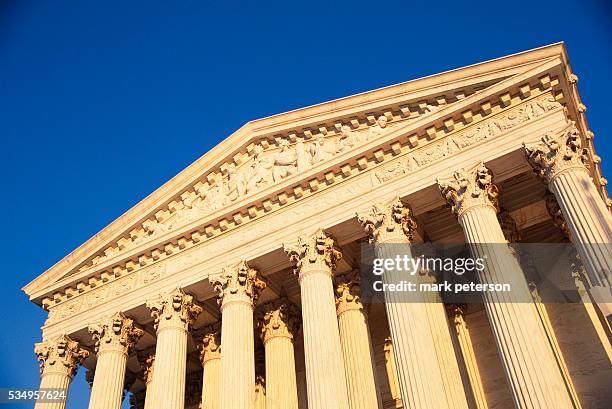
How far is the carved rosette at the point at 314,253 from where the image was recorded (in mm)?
20125

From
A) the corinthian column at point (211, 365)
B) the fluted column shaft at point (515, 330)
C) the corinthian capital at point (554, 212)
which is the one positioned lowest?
the fluted column shaft at point (515, 330)

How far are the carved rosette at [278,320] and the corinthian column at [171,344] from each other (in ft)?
8.64

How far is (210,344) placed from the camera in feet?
81.7

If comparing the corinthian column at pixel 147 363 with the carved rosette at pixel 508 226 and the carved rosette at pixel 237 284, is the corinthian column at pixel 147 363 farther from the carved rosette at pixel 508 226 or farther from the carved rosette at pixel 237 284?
the carved rosette at pixel 508 226

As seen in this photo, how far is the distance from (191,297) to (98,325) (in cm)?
419

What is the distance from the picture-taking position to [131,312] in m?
23.6

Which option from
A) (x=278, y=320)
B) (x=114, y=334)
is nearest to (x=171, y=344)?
(x=114, y=334)

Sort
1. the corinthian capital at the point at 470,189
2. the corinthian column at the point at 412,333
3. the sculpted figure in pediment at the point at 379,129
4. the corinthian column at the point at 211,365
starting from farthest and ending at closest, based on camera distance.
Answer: the corinthian column at the point at 211,365 → the sculpted figure in pediment at the point at 379,129 → the corinthian capital at the point at 470,189 → the corinthian column at the point at 412,333

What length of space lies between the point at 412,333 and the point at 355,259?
5.96m

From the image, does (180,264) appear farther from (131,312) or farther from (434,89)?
(434,89)

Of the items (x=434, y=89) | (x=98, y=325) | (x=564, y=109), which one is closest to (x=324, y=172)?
(x=434, y=89)

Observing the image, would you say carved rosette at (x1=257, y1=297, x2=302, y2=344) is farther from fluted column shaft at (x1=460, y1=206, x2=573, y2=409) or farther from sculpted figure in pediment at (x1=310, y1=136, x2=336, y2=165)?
fluted column shaft at (x1=460, y1=206, x2=573, y2=409)

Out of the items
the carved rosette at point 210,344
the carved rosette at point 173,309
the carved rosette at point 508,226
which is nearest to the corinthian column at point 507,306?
the carved rosette at point 508,226

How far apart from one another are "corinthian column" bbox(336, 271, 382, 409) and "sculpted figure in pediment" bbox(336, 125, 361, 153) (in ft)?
15.8
